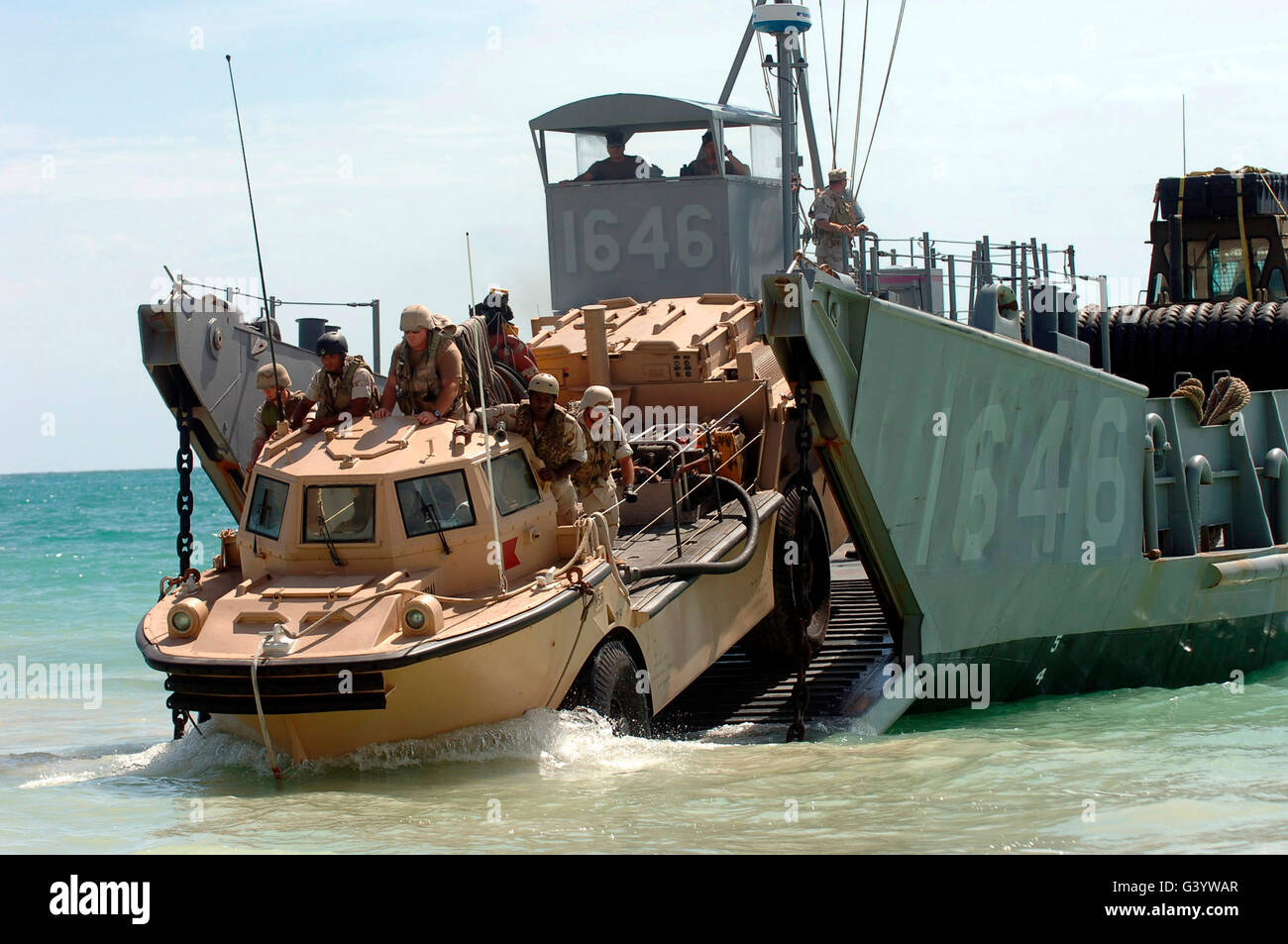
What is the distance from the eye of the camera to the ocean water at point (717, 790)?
7211 mm

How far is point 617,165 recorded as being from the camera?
52.2 ft

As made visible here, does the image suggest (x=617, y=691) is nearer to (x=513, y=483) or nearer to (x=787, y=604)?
(x=513, y=483)

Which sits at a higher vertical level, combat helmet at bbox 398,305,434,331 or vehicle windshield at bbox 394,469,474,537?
combat helmet at bbox 398,305,434,331

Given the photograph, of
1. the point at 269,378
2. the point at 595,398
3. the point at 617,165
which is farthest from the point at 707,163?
the point at 595,398

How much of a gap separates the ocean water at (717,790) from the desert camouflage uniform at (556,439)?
4.80 feet

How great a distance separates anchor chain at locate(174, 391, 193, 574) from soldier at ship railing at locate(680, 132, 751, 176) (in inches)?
248

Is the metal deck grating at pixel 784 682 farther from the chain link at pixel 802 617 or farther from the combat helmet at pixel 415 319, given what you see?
the combat helmet at pixel 415 319

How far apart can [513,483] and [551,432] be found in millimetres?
493

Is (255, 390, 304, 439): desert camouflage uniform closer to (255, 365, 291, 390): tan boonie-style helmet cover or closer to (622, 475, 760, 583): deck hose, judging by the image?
(255, 365, 291, 390): tan boonie-style helmet cover

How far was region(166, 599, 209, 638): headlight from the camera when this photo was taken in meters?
8.40

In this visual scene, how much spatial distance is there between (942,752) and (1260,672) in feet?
16.8

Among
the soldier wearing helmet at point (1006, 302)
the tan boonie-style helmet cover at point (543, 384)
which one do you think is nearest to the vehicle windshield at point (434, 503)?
the tan boonie-style helmet cover at point (543, 384)

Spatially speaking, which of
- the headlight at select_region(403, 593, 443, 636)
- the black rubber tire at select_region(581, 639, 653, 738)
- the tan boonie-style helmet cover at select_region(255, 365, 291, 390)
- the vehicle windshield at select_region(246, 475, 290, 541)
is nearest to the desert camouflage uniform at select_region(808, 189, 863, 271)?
the tan boonie-style helmet cover at select_region(255, 365, 291, 390)

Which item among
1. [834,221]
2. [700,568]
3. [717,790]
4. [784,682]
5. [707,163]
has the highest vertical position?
[707,163]
